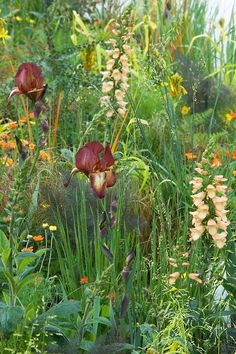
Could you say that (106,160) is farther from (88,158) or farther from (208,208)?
(208,208)

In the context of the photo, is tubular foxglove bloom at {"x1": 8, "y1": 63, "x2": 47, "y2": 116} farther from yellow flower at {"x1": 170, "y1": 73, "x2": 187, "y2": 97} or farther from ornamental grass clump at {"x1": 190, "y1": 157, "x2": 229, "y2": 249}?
yellow flower at {"x1": 170, "y1": 73, "x2": 187, "y2": 97}

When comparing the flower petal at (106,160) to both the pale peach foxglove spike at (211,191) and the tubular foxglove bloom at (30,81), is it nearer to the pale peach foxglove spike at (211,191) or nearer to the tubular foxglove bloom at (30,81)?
the pale peach foxglove spike at (211,191)

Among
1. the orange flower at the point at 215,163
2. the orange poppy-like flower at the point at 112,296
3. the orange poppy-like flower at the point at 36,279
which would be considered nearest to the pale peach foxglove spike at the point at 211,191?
the orange flower at the point at 215,163

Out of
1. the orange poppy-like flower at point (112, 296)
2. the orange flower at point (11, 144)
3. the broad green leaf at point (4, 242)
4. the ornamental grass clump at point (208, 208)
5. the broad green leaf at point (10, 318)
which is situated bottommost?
the orange poppy-like flower at point (112, 296)

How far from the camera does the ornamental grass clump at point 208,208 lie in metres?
3.31

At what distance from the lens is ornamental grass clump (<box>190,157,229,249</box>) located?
3.31 metres

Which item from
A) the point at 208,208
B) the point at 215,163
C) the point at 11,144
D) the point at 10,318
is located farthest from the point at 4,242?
the point at 11,144

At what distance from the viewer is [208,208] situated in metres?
3.34

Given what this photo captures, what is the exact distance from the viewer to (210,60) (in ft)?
22.5

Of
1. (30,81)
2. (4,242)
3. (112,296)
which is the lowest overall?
(112,296)

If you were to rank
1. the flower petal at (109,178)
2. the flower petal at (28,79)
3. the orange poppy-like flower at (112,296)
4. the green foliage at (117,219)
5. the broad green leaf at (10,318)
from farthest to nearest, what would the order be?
the flower petal at (28,79), the orange poppy-like flower at (112,296), the flower petal at (109,178), the green foliage at (117,219), the broad green leaf at (10,318)

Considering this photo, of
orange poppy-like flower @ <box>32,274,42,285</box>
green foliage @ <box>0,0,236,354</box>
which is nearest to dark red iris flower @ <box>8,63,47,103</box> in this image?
green foliage @ <box>0,0,236,354</box>

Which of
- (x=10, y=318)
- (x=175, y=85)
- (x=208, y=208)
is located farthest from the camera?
(x=175, y=85)

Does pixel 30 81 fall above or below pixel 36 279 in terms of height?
above
